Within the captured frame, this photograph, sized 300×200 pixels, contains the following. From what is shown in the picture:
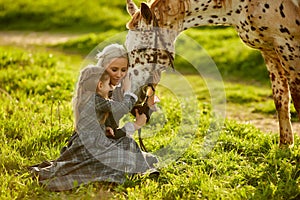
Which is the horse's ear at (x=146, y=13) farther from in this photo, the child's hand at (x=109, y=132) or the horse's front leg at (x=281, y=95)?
the horse's front leg at (x=281, y=95)

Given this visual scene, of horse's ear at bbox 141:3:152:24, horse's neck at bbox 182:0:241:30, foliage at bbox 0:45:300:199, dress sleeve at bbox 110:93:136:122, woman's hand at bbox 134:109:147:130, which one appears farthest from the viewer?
horse's neck at bbox 182:0:241:30

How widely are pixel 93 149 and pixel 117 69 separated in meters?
0.64

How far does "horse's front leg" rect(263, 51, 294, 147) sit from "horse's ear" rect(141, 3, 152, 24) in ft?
3.43

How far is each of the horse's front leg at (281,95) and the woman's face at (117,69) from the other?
1.21 m

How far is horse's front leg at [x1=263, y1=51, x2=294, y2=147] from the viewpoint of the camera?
4.55 m

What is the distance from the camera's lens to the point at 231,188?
3.79 m

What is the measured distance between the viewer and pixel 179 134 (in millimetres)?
4953

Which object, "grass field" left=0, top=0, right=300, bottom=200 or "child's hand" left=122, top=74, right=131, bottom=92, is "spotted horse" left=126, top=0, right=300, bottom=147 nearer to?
"child's hand" left=122, top=74, right=131, bottom=92

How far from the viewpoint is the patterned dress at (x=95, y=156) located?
155 inches

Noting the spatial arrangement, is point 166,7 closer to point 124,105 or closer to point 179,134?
point 124,105

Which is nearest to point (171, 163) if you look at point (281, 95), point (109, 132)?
point (109, 132)

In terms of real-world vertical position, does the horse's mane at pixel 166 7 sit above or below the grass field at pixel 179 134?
above

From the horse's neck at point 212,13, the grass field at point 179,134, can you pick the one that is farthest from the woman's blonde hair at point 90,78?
the horse's neck at point 212,13

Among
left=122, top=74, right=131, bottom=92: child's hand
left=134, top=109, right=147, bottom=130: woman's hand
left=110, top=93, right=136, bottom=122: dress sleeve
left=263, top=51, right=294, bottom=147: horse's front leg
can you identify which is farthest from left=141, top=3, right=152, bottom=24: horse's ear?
left=263, top=51, right=294, bottom=147: horse's front leg
